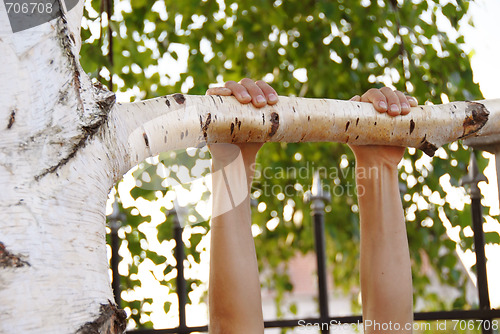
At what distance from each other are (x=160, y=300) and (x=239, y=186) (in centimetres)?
126

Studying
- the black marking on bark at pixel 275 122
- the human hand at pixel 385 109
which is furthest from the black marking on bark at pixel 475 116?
the black marking on bark at pixel 275 122

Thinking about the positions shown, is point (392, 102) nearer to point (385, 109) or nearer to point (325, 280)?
point (385, 109)

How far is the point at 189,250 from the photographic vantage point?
8.42 ft

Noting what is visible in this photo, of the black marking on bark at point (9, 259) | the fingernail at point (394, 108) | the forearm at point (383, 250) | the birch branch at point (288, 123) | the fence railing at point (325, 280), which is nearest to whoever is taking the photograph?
the black marking on bark at point (9, 259)

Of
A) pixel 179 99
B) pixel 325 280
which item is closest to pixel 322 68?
pixel 325 280

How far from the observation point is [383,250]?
1382mm

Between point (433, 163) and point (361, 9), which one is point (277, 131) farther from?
point (361, 9)

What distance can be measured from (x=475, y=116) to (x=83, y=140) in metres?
0.87

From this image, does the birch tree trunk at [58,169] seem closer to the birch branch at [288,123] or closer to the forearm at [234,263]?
the birch branch at [288,123]

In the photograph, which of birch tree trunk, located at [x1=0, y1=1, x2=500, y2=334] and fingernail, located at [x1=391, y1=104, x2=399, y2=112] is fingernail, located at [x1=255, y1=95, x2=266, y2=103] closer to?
birch tree trunk, located at [x1=0, y1=1, x2=500, y2=334]

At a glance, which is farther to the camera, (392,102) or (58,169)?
(392,102)

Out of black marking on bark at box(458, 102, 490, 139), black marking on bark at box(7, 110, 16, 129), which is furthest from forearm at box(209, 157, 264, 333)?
black marking on bark at box(7, 110, 16, 129)

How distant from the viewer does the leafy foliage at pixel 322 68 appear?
285 centimetres

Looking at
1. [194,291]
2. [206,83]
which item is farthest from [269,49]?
[194,291]
